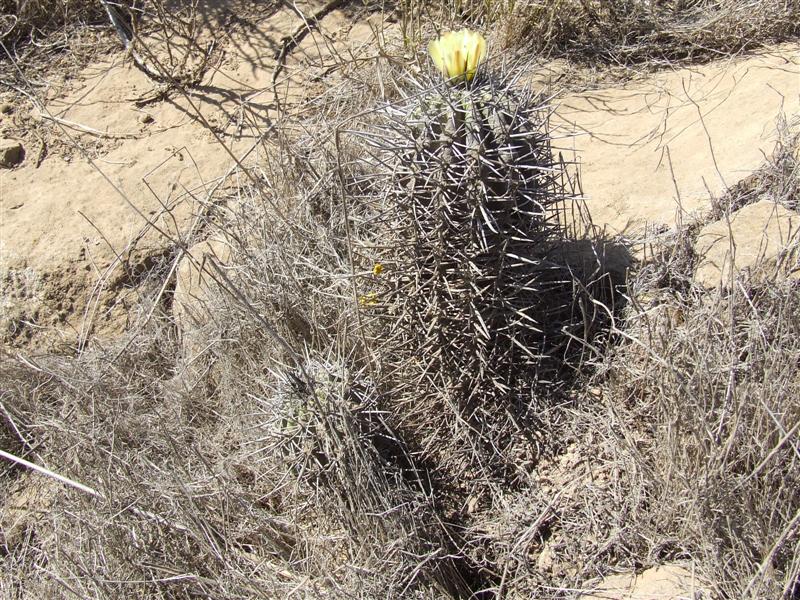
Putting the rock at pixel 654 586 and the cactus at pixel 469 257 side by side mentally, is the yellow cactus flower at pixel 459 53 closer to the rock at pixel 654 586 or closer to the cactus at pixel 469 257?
the cactus at pixel 469 257

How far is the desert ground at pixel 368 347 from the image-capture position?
2326 millimetres

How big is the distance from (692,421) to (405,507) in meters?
0.95

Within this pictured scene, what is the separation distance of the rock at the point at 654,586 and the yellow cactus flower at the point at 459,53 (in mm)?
1517

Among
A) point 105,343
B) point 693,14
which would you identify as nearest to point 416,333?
point 105,343

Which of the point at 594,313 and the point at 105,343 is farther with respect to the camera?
the point at 105,343

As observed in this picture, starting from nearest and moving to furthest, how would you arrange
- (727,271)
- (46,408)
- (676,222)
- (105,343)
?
(727,271) < (676,222) < (46,408) < (105,343)

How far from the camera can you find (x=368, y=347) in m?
2.75

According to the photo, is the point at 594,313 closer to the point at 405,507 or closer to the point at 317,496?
the point at 405,507

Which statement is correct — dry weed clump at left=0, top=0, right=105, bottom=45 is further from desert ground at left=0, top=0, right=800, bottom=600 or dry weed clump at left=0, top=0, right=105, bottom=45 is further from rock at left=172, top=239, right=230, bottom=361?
rock at left=172, top=239, right=230, bottom=361

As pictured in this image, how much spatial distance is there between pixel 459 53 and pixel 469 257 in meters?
0.59

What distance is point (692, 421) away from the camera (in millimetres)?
2240

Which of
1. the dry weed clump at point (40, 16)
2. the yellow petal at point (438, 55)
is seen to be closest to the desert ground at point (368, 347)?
the yellow petal at point (438, 55)

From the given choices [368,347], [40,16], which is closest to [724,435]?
[368,347]

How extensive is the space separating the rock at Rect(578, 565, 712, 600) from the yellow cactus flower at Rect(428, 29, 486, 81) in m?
1.52
